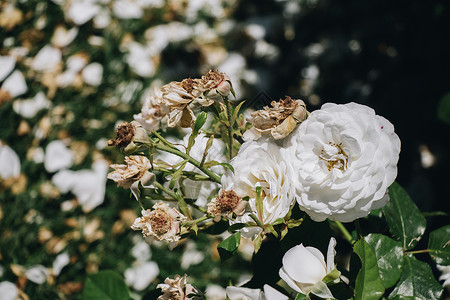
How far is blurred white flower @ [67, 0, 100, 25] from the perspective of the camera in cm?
188

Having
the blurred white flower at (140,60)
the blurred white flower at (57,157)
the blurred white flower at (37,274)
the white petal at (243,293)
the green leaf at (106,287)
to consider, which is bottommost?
the blurred white flower at (37,274)

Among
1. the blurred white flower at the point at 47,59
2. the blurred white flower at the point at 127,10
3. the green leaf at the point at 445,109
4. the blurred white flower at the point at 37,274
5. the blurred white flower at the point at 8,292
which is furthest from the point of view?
the blurred white flower at the point at 127,10

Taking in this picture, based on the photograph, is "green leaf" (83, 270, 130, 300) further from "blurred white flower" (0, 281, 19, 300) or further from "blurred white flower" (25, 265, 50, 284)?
"blurred white flower" (25, 265, 50, 284)

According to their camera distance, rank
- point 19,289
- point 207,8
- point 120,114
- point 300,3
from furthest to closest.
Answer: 1. point 207,8
2. point 300,3
3. point 120,114
4. point 19,289

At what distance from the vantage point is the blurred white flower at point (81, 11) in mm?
1875

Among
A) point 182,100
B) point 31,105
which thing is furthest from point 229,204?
point 31,105

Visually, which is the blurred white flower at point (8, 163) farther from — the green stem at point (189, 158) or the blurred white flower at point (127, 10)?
the green stem at point (189, 158)

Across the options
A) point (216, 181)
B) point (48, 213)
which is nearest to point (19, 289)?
point (48, 213)

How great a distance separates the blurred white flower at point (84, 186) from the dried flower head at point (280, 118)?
1.17m

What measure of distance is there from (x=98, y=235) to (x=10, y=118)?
567 millimetres

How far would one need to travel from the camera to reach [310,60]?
1.74 metres

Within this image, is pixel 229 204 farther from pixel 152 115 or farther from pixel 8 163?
pixel 8 163

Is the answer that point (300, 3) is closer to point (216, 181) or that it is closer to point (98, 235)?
point (98, 235)

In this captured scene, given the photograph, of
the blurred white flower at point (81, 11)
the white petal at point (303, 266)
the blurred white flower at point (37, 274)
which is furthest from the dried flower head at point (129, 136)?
the blurred white flower at point (81, 11)
